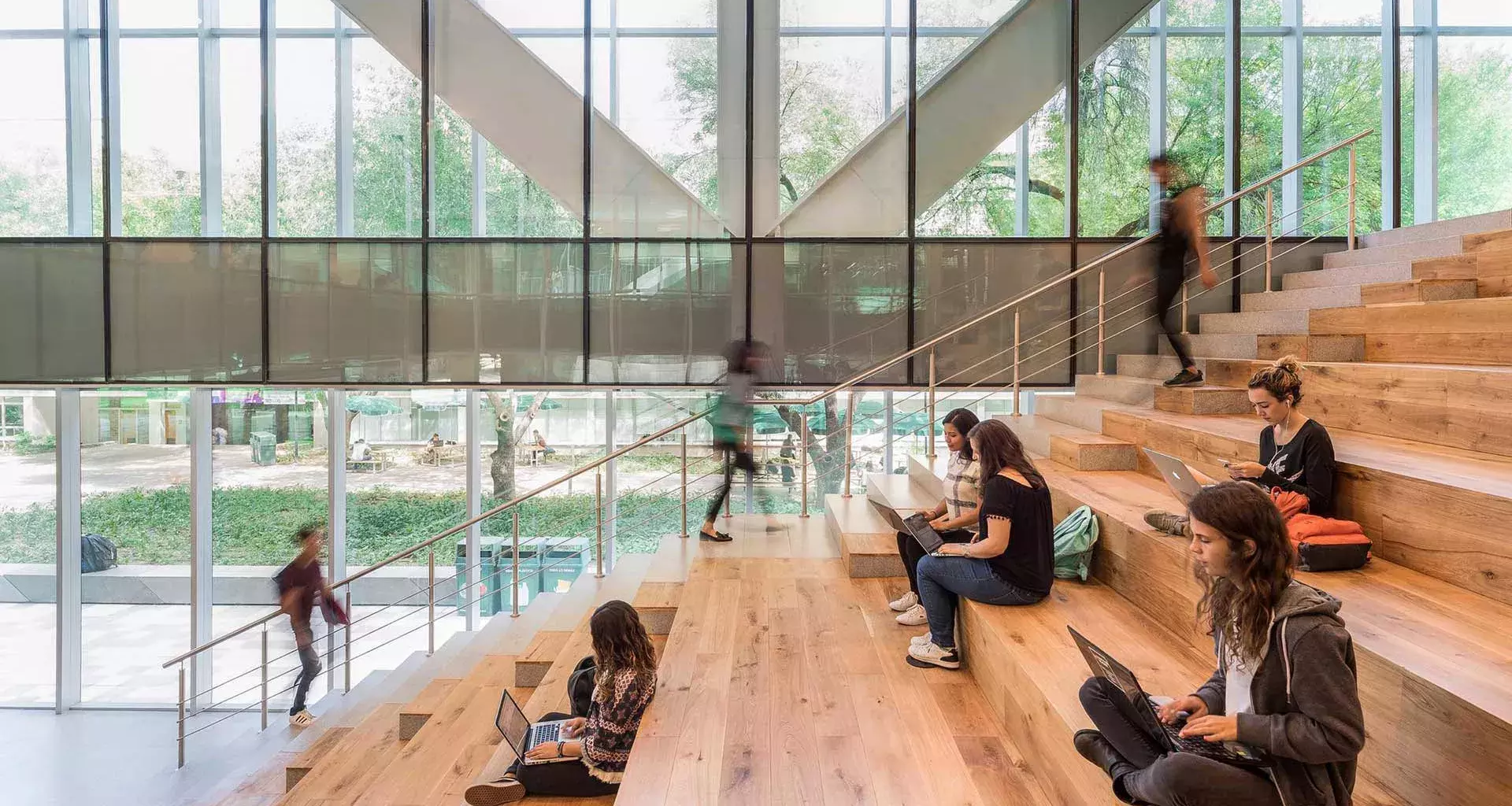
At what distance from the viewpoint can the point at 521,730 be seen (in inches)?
136

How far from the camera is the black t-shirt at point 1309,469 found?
115 inches

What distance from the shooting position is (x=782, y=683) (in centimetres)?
338

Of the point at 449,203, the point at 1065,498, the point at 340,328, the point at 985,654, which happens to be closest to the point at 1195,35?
the point at 1065,498

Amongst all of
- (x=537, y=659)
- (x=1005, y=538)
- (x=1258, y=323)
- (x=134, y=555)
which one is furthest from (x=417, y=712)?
(x=1258, y=323)

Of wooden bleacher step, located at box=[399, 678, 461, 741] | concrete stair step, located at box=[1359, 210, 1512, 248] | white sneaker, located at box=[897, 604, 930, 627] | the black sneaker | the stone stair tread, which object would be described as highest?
concrete stair step, located at box=[1359, 210, 1512, 248]

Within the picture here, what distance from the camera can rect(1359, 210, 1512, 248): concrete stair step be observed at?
16.1 feet

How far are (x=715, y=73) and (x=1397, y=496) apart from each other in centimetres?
626

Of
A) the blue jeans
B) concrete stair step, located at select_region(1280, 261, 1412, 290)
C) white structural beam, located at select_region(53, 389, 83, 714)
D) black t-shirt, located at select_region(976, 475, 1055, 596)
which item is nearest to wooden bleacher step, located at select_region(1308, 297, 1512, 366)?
concrete stair step, located at select_region(1280, 261, 1412, 290)

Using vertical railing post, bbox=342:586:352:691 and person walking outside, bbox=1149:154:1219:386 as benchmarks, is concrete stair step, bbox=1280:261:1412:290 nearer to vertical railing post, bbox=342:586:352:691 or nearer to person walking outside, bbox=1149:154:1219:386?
person walking outside, bbox=1149:154:1219:386

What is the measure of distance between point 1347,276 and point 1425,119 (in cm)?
271

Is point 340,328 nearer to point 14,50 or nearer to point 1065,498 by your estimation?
point 14,50

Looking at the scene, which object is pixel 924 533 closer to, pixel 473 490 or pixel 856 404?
pixel 856 404

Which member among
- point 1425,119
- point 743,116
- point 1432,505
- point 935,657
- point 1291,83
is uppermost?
point 1291,83

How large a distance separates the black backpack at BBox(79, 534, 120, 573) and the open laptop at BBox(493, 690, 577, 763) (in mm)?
6708
